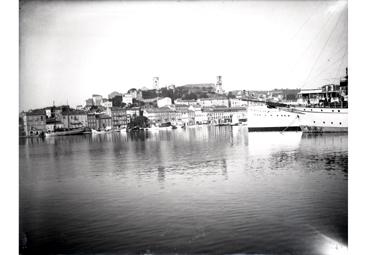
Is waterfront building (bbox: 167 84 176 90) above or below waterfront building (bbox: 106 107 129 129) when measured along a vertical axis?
above

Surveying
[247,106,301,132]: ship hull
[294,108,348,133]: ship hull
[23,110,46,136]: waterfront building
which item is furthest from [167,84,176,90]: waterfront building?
[247,106,301,132]: ship hull

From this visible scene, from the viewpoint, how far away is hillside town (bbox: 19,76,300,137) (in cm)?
819

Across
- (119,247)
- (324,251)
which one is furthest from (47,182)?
(324,251)

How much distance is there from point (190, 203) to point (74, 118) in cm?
551

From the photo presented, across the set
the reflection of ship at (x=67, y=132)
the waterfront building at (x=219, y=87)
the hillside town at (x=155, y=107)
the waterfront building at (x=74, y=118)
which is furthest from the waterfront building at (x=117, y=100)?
A: the waterfront building at (x=219, y=87)

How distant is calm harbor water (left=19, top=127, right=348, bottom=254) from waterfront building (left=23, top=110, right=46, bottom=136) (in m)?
0.40

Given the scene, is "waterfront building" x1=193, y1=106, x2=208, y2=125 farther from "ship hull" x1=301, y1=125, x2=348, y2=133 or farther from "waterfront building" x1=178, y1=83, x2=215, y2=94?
"ship hull" x1=301, y1=125, x2=348, y2=133

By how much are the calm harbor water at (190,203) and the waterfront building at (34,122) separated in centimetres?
40

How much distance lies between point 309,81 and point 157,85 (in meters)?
3.07

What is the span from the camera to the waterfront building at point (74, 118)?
30.2 ft

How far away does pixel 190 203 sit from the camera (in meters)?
6.22

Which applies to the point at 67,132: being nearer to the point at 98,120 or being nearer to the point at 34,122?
the point at 98,120

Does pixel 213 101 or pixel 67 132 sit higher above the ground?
pixel 213 101

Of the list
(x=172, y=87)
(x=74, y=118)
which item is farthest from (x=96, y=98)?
(x=74, y=118)
